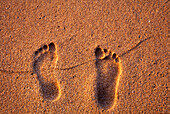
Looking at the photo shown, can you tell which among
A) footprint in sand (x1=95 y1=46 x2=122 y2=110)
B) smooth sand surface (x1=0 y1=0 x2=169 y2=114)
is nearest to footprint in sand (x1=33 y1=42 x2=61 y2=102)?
smooth sand surface (x1=0 y1=0 x2=169 y2=114)

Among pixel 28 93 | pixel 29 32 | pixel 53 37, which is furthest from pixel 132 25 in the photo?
pixel 28 93

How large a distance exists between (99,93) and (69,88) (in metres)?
0.28

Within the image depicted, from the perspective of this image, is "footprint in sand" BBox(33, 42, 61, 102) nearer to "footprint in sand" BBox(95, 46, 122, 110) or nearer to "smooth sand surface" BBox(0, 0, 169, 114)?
"smooth sand surface" BBox(0, 0, 169, 114)

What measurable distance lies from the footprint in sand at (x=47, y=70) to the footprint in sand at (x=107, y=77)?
0.39 m

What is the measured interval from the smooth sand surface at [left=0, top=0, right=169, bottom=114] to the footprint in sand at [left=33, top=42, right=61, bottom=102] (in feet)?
0.10

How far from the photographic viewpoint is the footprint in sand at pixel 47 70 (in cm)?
136

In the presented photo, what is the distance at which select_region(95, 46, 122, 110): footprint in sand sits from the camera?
4.37ft

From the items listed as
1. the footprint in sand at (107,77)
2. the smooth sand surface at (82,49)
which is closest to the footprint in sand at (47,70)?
the smooth sand surface at (82,49)

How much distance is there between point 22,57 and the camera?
1401mm

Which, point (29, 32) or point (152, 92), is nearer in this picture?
point (152, 92)

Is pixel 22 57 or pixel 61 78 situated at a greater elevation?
pixel 22 57

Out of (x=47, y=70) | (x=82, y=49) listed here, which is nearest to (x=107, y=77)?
(x=82, y=49)

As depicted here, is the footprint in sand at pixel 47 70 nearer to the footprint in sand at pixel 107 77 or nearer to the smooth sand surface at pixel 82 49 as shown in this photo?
the smooth sand surface at pixel 82 49

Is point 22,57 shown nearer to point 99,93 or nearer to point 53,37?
point 53,37
